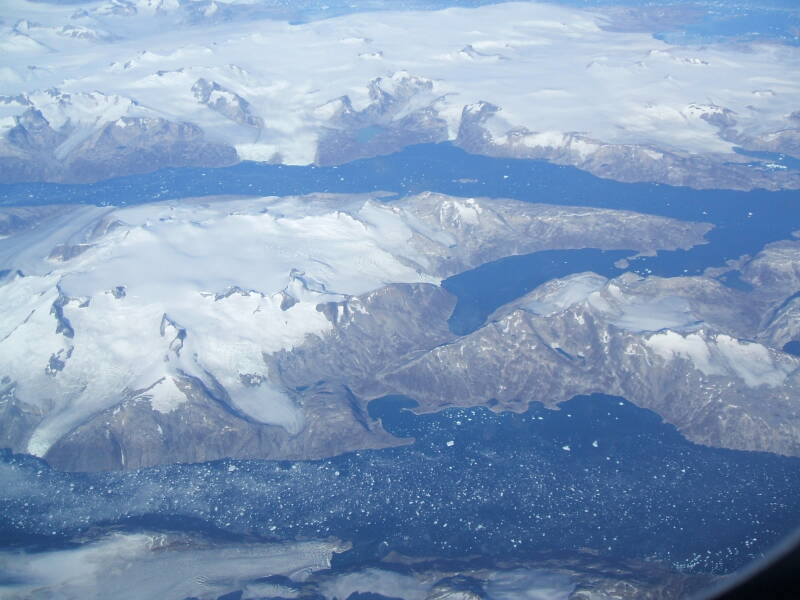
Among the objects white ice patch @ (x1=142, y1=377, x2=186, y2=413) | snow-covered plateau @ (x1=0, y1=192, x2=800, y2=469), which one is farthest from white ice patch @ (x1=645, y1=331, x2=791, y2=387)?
white ice patch @ (x1=142, y1=377, x2=186, y2=413)

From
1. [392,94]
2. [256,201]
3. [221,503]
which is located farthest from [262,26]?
[221,503]

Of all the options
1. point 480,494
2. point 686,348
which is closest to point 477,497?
point 480,494

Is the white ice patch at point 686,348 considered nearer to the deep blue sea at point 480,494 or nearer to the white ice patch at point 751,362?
the white ice patch at point 751,362

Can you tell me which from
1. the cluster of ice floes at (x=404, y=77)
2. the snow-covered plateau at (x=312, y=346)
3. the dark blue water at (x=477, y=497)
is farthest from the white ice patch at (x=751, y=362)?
the cluster of ice floes at (x=404, y=77)

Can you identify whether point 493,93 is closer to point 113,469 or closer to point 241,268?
point 241,268

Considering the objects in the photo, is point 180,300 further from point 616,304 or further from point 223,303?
point 616,304

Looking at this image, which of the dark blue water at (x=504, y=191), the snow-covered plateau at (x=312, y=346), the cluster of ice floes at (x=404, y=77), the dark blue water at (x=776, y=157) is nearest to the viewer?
the snow-covered plateau at (x=312, y=346)
